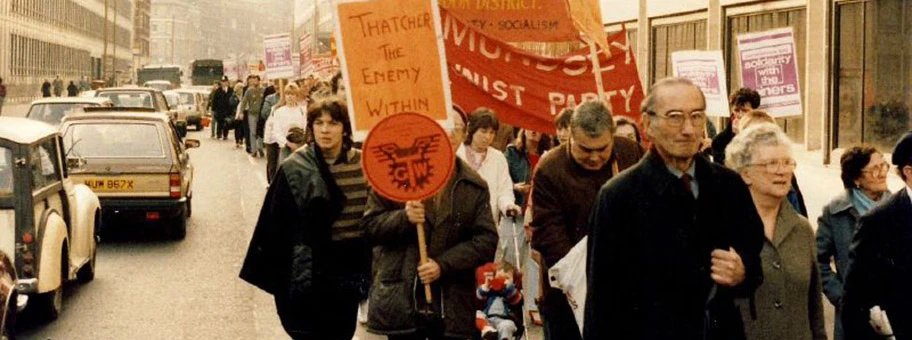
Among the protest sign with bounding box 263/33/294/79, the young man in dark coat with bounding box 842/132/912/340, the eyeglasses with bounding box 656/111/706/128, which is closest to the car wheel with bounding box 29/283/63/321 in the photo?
the young man in dark coat with bounding box 842/132/912/340

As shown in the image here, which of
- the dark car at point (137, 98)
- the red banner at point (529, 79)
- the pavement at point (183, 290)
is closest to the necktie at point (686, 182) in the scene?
the red banner at point (529, 79)

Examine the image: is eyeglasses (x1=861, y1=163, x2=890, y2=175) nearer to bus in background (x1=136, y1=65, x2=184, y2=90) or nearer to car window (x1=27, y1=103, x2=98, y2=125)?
car window (x1=27, y1=103, x2=98, y2=125)

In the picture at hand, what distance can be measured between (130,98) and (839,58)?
16989mm

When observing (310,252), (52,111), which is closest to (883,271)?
(310,252)

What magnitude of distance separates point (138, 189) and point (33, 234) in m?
5.68

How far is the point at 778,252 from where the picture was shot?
17.5ft

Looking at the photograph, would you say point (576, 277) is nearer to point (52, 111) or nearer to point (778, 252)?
point (778, 252)

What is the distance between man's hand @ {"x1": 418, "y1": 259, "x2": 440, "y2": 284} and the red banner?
3240mm

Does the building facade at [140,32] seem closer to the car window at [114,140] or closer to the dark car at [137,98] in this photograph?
the dark car at [137,98]

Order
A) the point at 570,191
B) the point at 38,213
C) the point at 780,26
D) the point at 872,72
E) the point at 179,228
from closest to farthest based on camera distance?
the point at 570,191 → the point at 38,213 → the point at 179,228 → the point at 872,72 → the point at 780,26

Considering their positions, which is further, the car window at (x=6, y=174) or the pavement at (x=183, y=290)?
the pavement at (x=183, y=290)

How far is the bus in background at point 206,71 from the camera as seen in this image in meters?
86.5

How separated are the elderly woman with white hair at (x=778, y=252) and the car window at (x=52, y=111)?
64.0 ft

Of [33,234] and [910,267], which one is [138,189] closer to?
[33,234]
